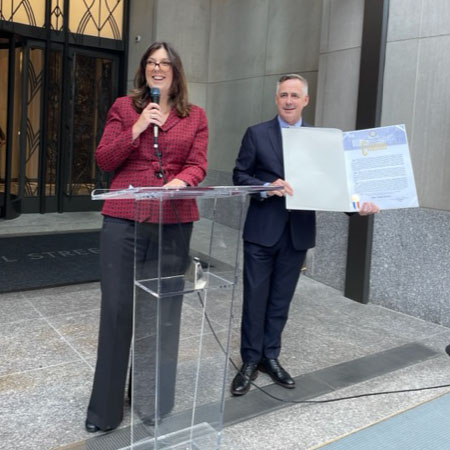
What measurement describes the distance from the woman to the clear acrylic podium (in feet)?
0.53

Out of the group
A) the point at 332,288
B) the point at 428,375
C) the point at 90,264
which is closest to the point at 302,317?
the point at 332,288

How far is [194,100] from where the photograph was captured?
8695 millimetres

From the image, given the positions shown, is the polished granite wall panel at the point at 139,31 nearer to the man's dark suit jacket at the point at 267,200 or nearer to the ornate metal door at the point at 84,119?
the ornate metal door at the point at 84,119

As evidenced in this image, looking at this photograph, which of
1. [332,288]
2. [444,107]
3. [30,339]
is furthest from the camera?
[332,288]

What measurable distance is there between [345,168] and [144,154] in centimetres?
112

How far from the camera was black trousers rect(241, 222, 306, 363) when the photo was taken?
331cm

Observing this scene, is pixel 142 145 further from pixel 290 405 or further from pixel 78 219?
pixel 78 219

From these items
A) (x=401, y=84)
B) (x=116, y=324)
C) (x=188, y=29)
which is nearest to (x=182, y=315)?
(x=116, y=324)

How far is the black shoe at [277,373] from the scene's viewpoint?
3.35m

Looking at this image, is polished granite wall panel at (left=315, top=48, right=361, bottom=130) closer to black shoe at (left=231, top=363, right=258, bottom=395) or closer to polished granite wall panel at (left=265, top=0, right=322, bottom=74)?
polished granite wall panel at (left=265, top=0, right=322, bottom=74)

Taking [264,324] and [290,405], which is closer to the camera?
[290,405]

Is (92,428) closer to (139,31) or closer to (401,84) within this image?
(401,84)

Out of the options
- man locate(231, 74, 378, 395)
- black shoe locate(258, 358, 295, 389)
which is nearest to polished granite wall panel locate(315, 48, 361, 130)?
man locate(231, 74, 378, 395)

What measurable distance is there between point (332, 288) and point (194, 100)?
4.40 meters
